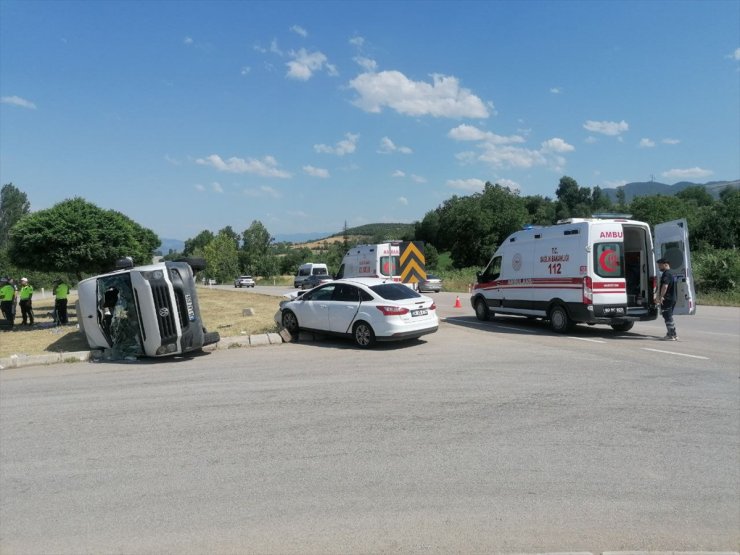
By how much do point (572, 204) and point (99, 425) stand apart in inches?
4990

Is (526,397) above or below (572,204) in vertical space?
below

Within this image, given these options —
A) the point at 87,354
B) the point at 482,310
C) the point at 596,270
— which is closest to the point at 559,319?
the point at 596,270

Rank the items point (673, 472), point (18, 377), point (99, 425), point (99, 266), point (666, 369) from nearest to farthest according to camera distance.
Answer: point (673, 472) → point (99, 425) → point (666, 369) → point (18, 377) → point (99, 266)

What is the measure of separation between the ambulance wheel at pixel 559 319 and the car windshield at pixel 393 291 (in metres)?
4.05

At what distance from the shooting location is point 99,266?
67.9ft

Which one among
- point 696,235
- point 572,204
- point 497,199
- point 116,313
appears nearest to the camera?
point 116,313

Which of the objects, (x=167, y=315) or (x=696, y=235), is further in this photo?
(x=696, y=235)

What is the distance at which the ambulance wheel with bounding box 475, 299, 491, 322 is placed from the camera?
664 inches

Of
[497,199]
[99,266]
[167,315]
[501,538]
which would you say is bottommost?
[501,538]

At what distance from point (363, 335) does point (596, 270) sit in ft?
19.0

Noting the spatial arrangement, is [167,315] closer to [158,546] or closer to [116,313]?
[116,313]

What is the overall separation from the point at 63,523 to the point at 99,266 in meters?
18.7

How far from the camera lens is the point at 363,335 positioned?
38.8ft

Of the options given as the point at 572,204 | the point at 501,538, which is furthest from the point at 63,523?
the point at 572,204
